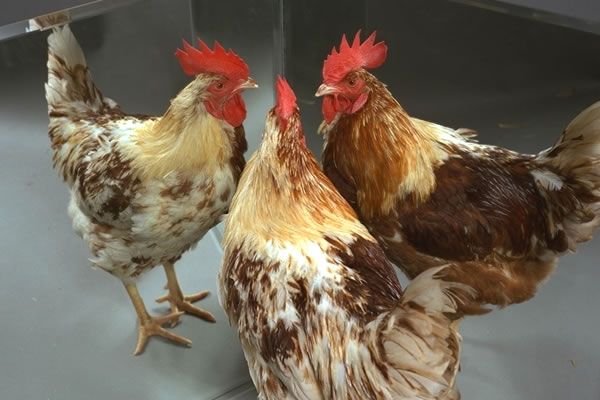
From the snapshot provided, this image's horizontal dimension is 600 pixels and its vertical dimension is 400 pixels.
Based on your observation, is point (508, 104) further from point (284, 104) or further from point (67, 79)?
point (67, 79)

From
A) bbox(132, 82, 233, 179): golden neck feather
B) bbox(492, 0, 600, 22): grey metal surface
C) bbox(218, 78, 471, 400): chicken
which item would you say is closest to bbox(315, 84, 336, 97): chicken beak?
bbox(218, 78, 471, 400): chicken

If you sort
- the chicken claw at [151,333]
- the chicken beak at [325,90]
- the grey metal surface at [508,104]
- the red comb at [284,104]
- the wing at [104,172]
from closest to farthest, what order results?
the red comb at [284,104] → the chicken beak at [325,90] → the wing at [104,172] → the grey metal surface at [508,104] → the chicken claw at [151,333]

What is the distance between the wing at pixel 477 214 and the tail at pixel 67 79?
0.86m

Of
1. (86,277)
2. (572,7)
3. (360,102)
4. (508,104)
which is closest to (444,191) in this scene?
(360,102)

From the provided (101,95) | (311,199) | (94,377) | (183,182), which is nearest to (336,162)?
(311,199)

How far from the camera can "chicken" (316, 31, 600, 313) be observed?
4.62ft

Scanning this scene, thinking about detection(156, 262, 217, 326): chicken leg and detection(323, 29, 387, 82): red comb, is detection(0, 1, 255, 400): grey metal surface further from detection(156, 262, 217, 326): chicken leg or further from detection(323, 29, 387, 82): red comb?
detection(323, 29, 387, 82): red comb

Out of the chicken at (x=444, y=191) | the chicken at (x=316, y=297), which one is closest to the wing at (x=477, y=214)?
the chicken at (x=444, y=191)

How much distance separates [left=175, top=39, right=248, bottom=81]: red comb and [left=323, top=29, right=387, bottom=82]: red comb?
0.65 feet

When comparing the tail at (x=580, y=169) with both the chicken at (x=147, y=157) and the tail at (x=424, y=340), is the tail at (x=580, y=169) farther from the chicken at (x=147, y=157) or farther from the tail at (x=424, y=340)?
the chicken at (x=147, y=157)

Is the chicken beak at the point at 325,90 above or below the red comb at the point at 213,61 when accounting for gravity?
below

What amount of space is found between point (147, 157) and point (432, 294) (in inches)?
31.9

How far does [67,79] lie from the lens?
1613 millimetres

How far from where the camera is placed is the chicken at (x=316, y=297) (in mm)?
967
